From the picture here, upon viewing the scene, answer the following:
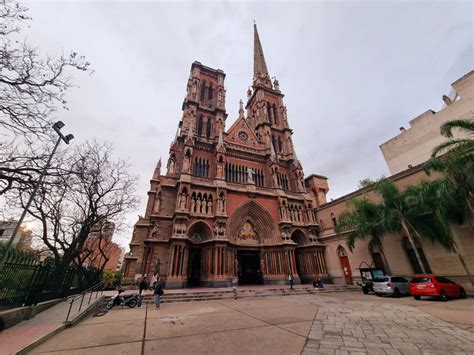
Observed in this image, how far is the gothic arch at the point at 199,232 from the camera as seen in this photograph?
58.6 ft

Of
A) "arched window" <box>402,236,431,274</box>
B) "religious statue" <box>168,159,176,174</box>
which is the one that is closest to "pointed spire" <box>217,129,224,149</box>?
"religious statue" <box>168,159,176,174</box>

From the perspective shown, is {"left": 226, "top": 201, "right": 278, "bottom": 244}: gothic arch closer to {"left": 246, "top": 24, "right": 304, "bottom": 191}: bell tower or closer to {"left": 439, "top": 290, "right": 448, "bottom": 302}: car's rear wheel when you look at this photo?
{"left": 246, "top": 24, "right": 304, "bottom": 191}: bell tower

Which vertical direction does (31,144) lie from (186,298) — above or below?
above

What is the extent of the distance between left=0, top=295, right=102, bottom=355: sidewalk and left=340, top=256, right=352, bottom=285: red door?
20.5m

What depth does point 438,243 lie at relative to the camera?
13.2m

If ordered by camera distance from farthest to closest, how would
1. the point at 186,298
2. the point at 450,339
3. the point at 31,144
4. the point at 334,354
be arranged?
the point at 186,298 < the point at 31,144 < the point at 450,339 < the point at 334,354

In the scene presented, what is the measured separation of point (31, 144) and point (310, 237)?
22.3m

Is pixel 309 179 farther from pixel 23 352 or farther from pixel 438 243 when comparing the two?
pixel 23 352

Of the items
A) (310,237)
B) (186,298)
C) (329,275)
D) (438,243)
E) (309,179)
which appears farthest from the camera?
(309,179)

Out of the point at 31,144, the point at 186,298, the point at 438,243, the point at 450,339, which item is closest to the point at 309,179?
the point at 438,243

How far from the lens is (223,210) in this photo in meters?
18.8

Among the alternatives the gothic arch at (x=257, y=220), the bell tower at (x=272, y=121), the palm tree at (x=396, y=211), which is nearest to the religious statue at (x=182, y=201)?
the gothic arch at (x=257, y=220)

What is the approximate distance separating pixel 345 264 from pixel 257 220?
367 inches

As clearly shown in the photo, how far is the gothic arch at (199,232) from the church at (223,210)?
0.09 m
